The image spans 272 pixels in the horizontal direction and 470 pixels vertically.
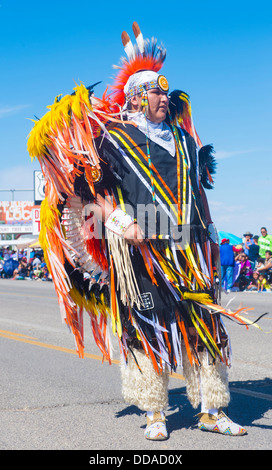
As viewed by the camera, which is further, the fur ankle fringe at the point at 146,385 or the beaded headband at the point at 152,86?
the beaded headband at the point at 152,86

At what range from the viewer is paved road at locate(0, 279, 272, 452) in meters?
3.65

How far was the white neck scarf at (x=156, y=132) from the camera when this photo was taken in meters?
3.85

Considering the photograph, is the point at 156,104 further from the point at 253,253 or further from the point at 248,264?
the point at 253,253

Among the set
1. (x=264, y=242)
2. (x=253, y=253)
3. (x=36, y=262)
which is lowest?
(x=36, y=262)

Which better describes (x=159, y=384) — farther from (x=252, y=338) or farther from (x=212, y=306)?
(x=252, y=338)

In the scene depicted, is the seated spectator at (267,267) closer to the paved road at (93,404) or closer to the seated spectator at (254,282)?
the seated spectator at (254,282)

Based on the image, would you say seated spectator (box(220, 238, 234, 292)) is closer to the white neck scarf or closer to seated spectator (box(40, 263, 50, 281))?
the white neck scarf

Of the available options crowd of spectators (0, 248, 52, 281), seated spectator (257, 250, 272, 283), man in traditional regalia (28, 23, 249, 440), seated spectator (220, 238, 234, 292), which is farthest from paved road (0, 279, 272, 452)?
crowd of spectators (0, 248, 52, 281)

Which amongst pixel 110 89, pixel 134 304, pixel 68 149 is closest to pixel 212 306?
pixel 134 304

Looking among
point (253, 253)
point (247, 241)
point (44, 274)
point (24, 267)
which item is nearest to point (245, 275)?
point (253, 253)

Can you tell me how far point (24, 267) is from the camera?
29.8 metres

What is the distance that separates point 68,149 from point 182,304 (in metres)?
1.15

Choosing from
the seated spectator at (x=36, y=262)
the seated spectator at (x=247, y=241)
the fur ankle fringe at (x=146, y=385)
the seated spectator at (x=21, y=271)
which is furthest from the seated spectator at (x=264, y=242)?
the seated spectator at (x=21, y=271)

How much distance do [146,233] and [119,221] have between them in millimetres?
181
